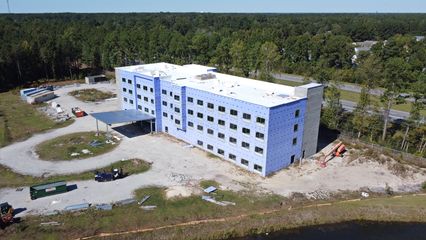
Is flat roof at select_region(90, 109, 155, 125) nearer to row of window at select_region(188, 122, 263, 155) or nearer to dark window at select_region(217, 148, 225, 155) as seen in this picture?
row of window at select_region(188, 122, 263, 155)

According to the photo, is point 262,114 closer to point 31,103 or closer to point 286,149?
point 286,149

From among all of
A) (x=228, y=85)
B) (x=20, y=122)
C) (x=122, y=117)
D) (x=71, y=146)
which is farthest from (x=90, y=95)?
(x=228, y=85)

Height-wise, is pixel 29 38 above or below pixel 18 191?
above

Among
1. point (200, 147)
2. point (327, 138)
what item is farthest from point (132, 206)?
point (327, 138)

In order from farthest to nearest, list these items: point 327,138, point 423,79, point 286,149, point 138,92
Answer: point 138,92
point 327,138
point 423,79
point 286,149

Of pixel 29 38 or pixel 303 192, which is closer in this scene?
pixel 303 192

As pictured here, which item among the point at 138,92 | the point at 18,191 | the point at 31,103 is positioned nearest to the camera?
the point at 18,191

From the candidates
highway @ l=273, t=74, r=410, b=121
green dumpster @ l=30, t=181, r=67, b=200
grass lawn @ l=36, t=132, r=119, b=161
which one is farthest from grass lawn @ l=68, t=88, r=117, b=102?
highway @ l=273, t=74, r=410, b=121

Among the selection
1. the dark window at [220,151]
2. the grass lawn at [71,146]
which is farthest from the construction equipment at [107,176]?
the dark window at [220,151]

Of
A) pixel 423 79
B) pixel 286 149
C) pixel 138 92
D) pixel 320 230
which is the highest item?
pixel 423 79
